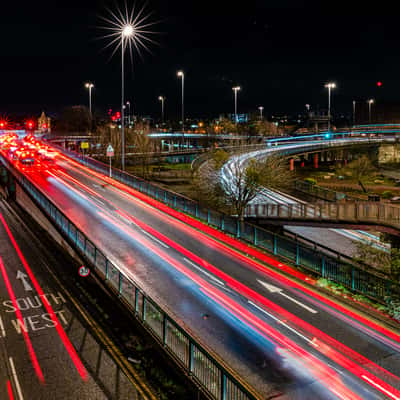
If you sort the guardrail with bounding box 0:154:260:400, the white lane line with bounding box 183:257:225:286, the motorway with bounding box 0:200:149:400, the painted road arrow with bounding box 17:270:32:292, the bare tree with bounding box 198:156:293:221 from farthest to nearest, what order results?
the bare tree with bounding box 198:156:293:221, the painted road arrow with bounding box 17:270:32:292, the white lane line with bounding box 183:257:225:286, the motorway with bounding box 0:200:149:400, the guardrail with bounding box 0:154:260:400

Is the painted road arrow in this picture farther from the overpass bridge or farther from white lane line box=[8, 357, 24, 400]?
the overpass bridge

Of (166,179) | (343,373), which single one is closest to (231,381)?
(343,373)

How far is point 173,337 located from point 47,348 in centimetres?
419

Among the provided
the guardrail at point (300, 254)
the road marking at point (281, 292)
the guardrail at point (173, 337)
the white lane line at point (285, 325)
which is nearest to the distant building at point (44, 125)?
the guardrail at point (300, 254)

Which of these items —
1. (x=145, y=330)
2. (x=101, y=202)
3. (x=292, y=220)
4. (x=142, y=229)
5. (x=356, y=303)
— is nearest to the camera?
(x=145, y=330)

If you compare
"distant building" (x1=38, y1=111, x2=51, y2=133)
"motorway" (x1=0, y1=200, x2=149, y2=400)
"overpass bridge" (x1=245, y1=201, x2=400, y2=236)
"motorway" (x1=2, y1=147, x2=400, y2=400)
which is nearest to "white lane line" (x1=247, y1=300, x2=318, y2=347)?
"motorway" (x1=2, y1=147, x2=400, y2=400)

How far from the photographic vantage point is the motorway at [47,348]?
1043cm

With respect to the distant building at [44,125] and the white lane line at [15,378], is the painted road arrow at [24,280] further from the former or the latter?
the distant building at [44,125]

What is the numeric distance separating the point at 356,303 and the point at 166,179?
37.2m

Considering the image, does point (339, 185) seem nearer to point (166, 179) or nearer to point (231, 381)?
point (166, 179)

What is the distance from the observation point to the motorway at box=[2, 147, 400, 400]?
1010cm

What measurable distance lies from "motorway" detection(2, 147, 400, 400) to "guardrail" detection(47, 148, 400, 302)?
2.36 ft

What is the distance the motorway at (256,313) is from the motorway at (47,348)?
2549 mm

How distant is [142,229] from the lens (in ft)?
76.1
